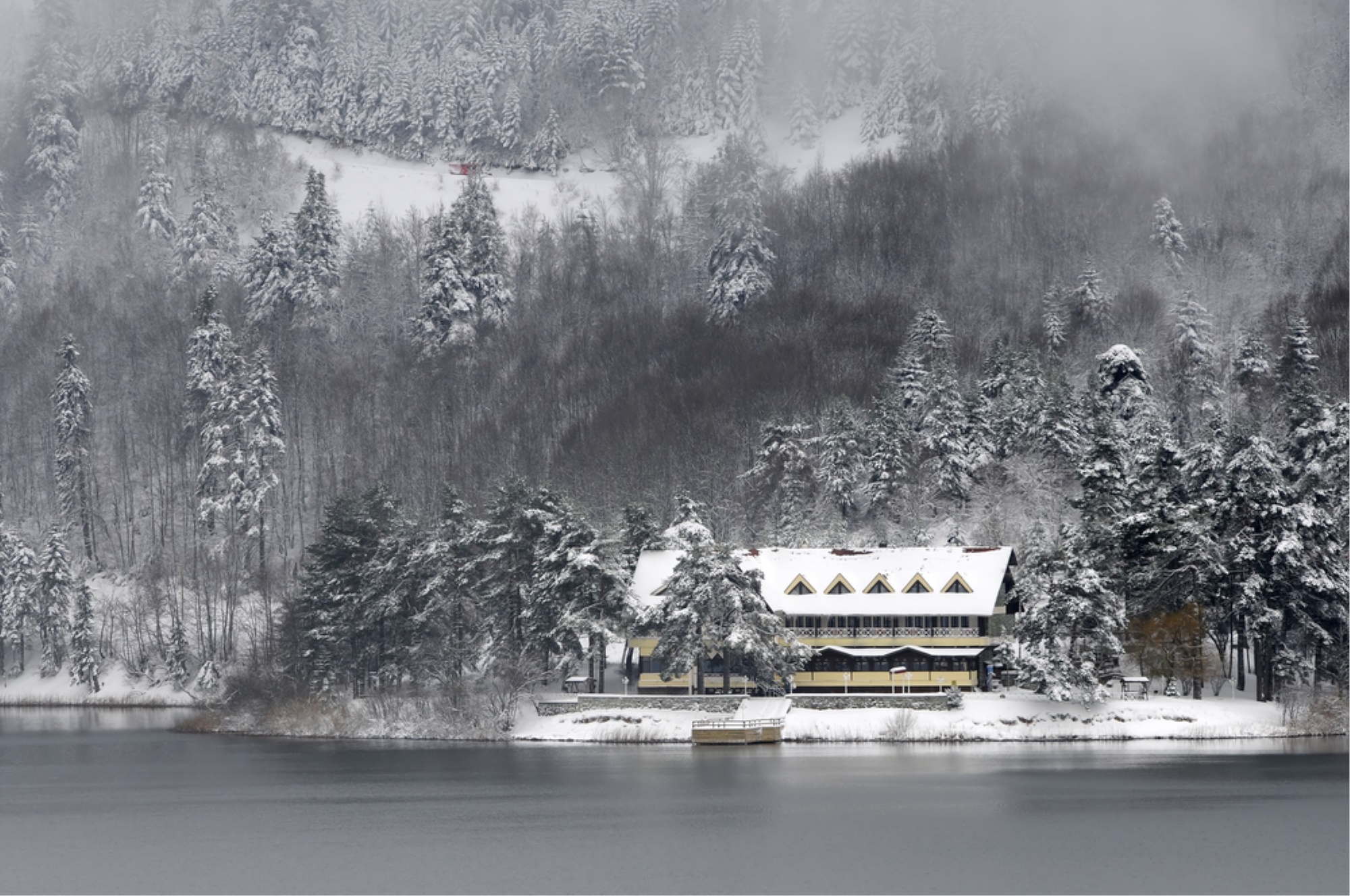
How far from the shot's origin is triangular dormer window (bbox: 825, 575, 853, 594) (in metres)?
87.6

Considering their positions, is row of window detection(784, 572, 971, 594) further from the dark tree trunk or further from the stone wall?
the dark tree trunk

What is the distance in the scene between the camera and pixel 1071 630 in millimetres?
74375

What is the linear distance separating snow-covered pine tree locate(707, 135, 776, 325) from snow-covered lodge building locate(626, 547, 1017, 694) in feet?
186

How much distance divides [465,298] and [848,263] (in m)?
36.5

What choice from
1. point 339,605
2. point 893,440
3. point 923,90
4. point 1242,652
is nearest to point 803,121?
point 923,90

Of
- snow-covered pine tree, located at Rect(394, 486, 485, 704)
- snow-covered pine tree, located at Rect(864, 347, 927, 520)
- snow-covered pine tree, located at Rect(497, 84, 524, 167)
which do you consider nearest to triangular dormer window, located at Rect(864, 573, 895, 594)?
snow-covered pine tree, located at Rect(864, 347, 927, 520)

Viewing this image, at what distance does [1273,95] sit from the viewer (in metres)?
167

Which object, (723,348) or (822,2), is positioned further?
(822,2)

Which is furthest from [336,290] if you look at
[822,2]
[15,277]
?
[822,2]

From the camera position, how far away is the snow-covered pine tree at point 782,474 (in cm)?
10725

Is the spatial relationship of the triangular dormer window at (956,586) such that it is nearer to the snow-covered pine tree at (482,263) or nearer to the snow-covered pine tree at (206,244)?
the snow-covered pine tree at (482,263)

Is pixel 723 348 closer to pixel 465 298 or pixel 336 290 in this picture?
pixel 465 298

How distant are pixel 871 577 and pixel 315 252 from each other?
78.8 m

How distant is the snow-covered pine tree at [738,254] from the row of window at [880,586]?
57.5m
